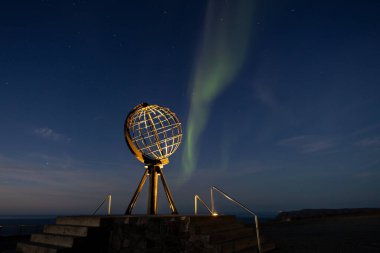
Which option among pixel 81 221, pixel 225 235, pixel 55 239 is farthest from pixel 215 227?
pixel 55 239

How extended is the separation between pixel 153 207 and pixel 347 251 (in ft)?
26.7

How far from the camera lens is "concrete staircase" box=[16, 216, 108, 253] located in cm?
781

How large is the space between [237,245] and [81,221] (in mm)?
5243

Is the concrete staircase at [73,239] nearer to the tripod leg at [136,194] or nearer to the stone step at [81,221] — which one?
the stone step at [81,221]

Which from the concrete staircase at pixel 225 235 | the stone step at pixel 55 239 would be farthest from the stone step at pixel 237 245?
the stone step at pixel 55 239

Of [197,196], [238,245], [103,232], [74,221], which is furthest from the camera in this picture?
[197,196]

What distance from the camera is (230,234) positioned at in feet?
26.7

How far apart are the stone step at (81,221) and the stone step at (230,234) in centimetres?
370

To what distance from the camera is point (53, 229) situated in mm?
9070

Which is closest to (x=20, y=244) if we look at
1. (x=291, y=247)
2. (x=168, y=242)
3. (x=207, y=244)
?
(x=168, y=242)

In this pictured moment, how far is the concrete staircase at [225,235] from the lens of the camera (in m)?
7.22

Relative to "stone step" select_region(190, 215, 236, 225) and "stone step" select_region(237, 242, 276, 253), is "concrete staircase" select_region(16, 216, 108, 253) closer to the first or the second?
"stone step" select_region(190, 215, 236, 225)

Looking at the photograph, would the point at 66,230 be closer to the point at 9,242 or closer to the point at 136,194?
the point at 136,194

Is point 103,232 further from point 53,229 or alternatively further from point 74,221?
point 53,229
